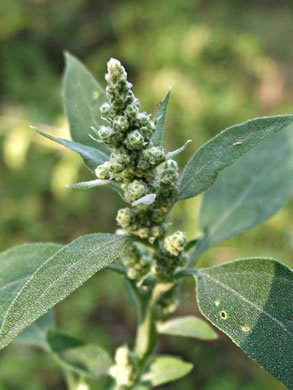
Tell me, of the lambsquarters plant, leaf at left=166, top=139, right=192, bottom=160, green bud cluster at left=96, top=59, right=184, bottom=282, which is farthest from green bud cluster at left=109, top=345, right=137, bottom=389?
leaf at left=166, top=139, right=192, bottom=160

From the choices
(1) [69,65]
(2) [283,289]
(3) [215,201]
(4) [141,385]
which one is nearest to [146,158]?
(2) [283,289]

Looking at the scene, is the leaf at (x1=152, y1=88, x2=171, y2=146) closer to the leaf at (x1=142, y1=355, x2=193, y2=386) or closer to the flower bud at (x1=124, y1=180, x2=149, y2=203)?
the flower bud at (x1=124, y1=180, x2=149, y2=203)

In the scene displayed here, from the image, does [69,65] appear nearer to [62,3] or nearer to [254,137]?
[254,137]

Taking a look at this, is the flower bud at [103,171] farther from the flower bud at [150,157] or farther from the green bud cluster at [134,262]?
the green bud cluster at [134,262]

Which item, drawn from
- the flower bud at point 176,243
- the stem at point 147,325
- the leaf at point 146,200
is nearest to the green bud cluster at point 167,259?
the flower bud at point 176,243

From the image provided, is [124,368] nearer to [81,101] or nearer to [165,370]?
[165,370]

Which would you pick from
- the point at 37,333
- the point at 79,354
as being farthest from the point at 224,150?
the point at 37,333
